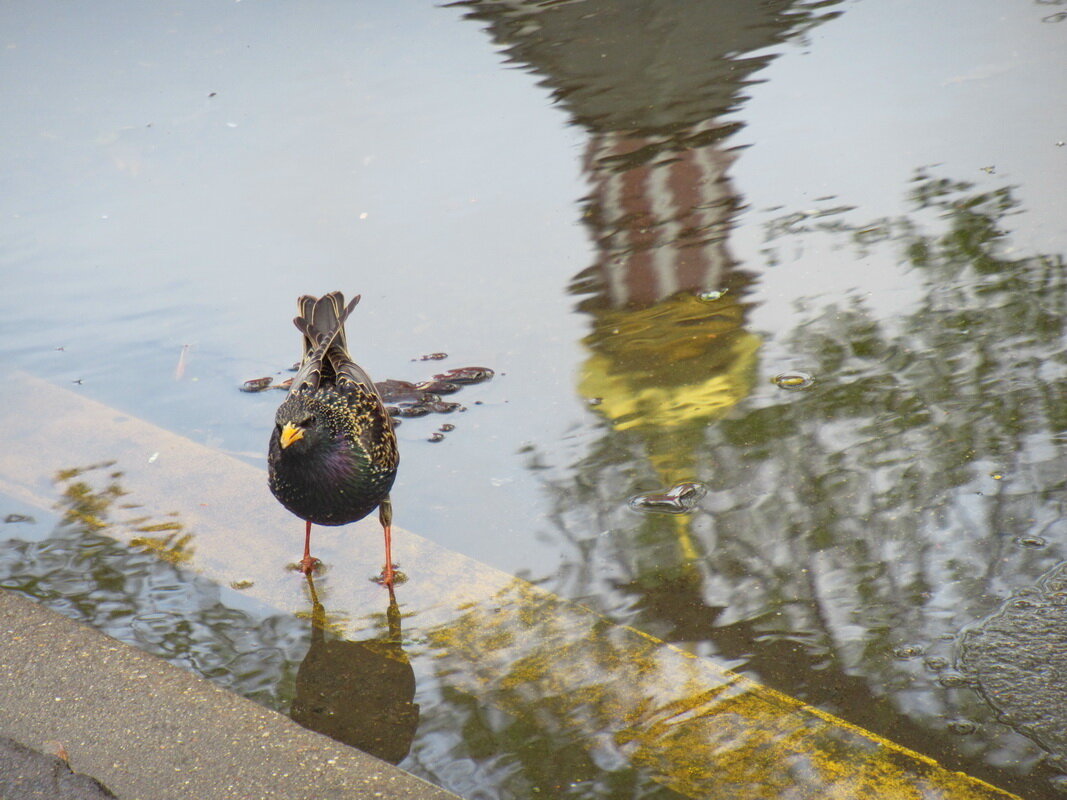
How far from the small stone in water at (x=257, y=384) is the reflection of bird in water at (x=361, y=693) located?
5.70 feet

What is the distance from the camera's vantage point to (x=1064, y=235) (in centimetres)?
562

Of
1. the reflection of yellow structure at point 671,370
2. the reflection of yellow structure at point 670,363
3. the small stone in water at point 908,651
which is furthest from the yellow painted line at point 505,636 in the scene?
the reflection of yellow structure at point 670,363

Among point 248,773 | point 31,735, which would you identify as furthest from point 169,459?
point 248,773

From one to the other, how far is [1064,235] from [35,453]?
4.98 meters

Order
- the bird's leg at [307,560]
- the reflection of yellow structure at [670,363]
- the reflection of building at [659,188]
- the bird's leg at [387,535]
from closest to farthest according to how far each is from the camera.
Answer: the bird's leg at [387,535] → the bird's leg at [307,560] → the reflection of yellow structure at [670,363] → the reflection of building at [659,188]

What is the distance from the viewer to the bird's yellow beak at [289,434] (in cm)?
376

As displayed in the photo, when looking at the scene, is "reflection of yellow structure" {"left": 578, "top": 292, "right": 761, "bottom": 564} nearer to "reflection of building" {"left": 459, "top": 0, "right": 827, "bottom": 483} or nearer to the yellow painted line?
"reflection of building" {"left": 459, "top": 0, "right": 827, "bottom": 483}

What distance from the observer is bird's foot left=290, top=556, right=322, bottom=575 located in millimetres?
4227

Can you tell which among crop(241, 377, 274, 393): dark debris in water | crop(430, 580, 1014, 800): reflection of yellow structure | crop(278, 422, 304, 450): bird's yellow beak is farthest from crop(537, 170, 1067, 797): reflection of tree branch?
crop(241, 377, 274, 393): dark debris in water

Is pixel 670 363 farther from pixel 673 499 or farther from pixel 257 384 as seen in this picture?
pixel 257 384

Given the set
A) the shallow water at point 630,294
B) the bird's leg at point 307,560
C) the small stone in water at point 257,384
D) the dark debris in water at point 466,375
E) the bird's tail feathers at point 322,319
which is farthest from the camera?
the small stone in water at point 257,384

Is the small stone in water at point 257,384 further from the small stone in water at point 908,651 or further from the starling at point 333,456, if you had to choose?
the small stone in water at point 908,651

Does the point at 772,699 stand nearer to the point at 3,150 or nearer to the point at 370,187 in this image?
the point at 370,187

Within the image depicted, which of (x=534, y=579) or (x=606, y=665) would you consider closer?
(x=606, y=665)
